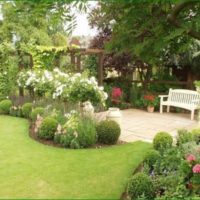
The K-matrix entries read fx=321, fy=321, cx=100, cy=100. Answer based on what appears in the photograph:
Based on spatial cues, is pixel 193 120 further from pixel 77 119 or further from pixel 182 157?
pixel 182 157

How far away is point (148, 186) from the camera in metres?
4.05

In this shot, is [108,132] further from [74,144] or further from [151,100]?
[151,100]

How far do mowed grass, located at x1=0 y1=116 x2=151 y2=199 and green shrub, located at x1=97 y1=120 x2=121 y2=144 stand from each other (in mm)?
289

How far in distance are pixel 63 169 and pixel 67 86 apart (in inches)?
114

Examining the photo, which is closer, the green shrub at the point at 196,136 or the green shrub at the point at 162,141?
the green shrub at the point at 162,141

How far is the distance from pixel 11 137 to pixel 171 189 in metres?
4.34

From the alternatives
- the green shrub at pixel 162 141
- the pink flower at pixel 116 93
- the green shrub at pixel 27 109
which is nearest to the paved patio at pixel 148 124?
the pink flower at pixel 116 93

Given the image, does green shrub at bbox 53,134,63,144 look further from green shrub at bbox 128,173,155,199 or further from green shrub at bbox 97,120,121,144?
green shrub at bbox 128,173,155,199

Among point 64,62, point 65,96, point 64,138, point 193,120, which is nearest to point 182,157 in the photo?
point 64,138

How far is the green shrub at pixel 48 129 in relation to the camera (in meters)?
6.84

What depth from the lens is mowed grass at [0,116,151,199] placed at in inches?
175

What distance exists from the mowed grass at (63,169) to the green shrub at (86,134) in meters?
0.25

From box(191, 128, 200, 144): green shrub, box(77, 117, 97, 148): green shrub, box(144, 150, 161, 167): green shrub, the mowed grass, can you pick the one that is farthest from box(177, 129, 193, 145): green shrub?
box(77, 117, 97, 148): green shrub

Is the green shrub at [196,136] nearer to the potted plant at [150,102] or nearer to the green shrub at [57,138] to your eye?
the green shrub at [57,138]
